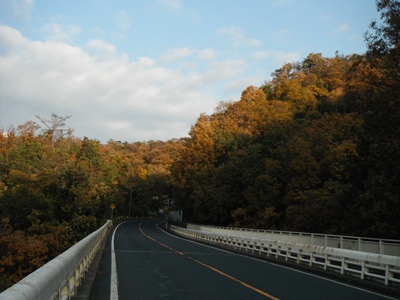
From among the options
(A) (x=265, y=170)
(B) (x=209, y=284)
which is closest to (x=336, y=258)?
(B) (x=209, y=284)

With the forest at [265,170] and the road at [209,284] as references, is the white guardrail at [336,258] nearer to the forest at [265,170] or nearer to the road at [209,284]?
the road at [209,284]

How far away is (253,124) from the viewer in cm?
7956

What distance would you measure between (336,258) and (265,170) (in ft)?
122

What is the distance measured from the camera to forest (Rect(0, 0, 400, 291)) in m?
19.0

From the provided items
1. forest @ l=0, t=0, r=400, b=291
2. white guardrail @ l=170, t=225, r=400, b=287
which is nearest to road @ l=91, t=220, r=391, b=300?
white guardrail @ l=170, t=225, r=400, b=287

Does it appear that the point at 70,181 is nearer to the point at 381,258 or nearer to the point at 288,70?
the point at 381,258

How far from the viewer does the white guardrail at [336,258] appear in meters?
12.9

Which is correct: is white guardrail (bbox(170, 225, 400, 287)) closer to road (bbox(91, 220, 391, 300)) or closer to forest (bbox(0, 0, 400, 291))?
road (bbox(91, 220, 391, 300))

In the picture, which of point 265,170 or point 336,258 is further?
point 265,170

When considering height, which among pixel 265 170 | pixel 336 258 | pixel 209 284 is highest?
pixel 265 170

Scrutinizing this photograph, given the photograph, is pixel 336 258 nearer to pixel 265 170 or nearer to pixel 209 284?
pixel 209 284

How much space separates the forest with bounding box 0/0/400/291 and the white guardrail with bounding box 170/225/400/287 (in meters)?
4.39

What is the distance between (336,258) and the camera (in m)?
16.6

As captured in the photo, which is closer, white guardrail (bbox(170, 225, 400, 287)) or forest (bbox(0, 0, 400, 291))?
white guardrail (bbox(170, 225, 400, 287))
